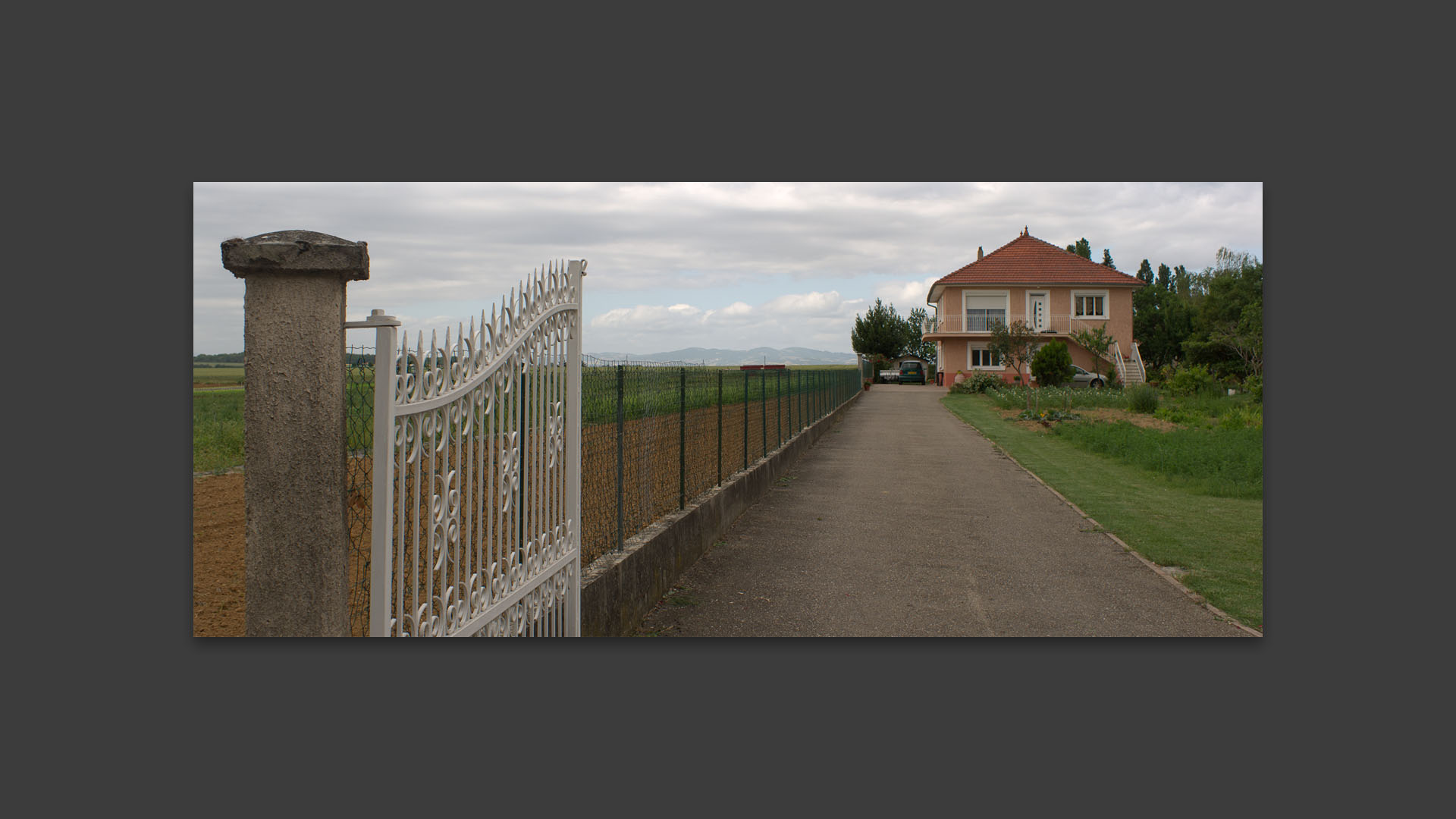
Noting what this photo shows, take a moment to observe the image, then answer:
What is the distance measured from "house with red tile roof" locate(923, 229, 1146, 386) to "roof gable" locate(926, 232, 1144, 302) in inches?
1.5

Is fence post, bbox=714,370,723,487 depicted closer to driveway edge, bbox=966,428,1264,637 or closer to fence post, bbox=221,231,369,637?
driveway edge, bbox=966,428,1264,637

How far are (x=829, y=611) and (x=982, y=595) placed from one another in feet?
3.99

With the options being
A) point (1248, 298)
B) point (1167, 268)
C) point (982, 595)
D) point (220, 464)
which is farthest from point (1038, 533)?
point (1167, 268)

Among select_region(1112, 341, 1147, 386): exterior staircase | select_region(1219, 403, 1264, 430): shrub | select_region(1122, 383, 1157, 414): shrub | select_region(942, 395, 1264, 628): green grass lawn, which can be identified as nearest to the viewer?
select_region(942, 395, 1264, 628): green grass lawn

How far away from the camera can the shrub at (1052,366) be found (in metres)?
36.8

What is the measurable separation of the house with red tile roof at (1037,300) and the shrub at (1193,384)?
51.7 ft

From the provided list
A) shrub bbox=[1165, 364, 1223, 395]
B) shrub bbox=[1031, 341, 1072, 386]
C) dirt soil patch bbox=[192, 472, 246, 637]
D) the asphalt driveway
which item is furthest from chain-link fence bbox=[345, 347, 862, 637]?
shrub bbox=[1031, 341, 1072, 386]

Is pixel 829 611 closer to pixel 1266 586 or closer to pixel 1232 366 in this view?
pixel 1266 586

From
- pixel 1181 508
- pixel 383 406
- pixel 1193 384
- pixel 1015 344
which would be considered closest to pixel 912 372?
pixel 1015 344

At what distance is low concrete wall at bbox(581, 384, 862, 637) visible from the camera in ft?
17.7

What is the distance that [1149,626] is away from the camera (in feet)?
20.5

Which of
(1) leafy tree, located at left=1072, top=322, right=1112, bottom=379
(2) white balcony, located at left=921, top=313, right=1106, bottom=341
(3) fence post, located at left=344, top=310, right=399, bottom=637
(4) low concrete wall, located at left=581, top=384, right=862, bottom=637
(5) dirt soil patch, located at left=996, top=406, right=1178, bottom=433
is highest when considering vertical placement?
(2) white balcony, located at left=921, top=313, right=1106, bottom=341

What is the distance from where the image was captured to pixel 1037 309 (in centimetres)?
4859

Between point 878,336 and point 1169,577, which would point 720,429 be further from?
point 878,336
